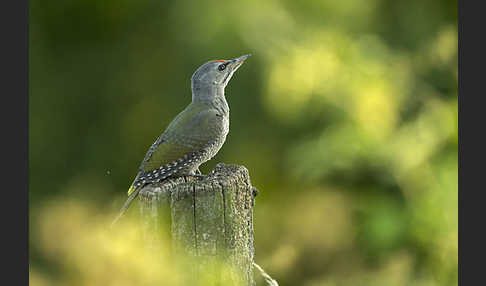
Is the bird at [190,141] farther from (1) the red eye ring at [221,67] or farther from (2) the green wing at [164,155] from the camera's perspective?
(1) the red eye ring at [221,67]

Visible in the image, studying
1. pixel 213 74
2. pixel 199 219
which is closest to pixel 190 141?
pixel 213 74

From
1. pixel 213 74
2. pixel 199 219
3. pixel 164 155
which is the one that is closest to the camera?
pixel 199 219

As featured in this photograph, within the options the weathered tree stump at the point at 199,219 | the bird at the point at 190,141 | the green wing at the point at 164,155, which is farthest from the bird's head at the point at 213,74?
the weathered tree stump at the point at 199,219

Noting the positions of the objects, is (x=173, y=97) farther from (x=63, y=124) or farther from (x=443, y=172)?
(x=443, y=172)

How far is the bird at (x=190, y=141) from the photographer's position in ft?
13.3

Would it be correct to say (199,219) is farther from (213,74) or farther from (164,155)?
(213,74)

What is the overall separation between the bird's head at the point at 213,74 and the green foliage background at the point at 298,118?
95 cm

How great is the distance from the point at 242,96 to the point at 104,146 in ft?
4.33

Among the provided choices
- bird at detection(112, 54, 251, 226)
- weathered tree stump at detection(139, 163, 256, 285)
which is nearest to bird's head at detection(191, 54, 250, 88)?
bird at detection(112, 54, 251, 226)

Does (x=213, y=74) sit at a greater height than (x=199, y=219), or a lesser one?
greater

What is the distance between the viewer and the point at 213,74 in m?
4.85

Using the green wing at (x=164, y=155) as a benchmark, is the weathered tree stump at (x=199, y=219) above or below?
below

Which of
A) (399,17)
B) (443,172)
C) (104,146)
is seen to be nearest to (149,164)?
(104,146)

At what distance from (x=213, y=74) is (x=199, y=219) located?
1817 mm
